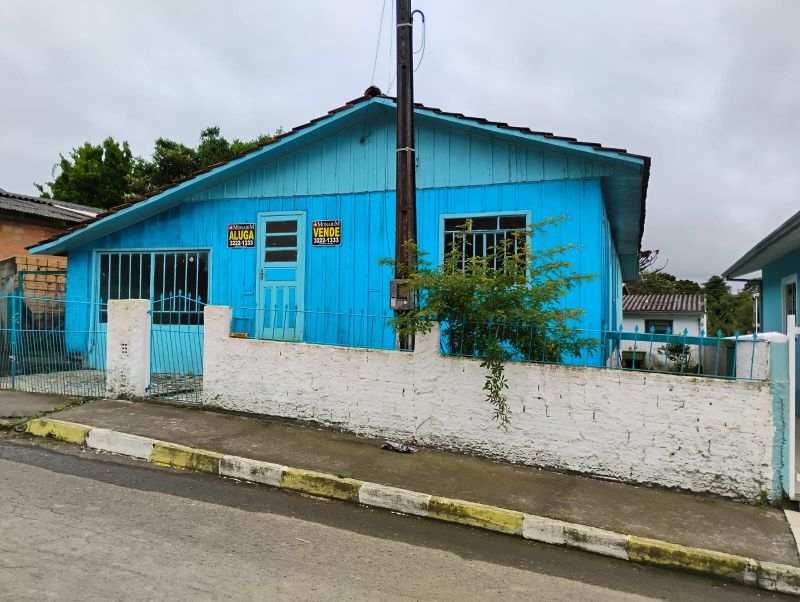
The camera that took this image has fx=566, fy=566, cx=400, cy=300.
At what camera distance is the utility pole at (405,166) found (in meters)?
6.55

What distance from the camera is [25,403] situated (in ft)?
26.4

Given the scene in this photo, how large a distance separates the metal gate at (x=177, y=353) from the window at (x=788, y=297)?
10031 millimetres

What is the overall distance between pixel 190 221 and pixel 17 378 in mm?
3940

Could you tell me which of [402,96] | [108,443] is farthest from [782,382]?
[108,443]

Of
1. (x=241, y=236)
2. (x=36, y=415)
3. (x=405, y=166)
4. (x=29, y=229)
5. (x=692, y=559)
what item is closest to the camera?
(x=692, y=559)

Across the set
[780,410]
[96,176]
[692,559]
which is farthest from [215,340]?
[96,176]

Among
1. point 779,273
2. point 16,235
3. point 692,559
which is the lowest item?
point 692,559

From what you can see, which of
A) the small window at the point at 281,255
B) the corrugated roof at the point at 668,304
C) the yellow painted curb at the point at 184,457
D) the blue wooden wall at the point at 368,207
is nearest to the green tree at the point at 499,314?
the blue wooden wall at the point at 368,207

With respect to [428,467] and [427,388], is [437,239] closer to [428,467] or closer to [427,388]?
[427,388]

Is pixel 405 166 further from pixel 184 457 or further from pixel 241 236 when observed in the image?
pixel 241 236

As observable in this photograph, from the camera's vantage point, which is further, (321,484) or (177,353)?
(177,353)

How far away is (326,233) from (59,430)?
16.3 feet

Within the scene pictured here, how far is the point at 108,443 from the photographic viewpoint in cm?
634

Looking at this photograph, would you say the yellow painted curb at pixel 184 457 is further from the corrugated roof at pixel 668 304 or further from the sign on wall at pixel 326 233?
the corrugated roof at pixel 668 304
